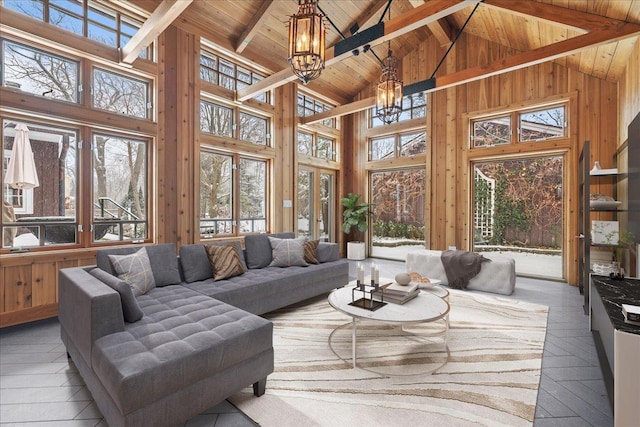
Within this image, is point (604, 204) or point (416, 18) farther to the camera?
point (604, 204)

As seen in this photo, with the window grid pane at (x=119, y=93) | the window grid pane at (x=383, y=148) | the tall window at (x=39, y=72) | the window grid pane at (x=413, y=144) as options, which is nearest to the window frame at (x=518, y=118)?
A: the window grid pane at (x=413, y=144)

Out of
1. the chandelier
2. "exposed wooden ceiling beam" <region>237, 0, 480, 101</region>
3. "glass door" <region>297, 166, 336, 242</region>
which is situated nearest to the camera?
"exposed wooden ceiling beam" <region>237, 0, 480, 101</region>

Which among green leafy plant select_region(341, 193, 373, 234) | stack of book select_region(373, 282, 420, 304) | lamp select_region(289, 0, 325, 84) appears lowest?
stack of book select_region(373, 282, 420, 304)

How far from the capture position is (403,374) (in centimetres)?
224

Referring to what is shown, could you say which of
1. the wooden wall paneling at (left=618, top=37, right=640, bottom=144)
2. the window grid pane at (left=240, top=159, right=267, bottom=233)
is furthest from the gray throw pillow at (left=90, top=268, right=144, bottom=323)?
the wooden wall paneling at (left=618, top=37, right=640, bottom=144)

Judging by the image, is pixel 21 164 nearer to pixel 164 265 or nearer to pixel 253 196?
pixel 164 265

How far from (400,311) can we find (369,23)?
530cm

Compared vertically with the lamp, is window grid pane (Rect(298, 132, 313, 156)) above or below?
above

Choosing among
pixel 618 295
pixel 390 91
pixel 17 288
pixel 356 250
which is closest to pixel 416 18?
pixel 390 91

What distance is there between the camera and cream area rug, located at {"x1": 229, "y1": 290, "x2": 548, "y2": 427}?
5.91 feet

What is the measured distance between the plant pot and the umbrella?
5.53 metres

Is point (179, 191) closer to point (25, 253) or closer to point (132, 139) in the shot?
point (132, 139)

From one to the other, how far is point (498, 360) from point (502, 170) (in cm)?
418

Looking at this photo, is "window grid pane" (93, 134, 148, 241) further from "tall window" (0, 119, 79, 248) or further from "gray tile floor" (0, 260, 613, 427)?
"gray tile floor" (0, 260, 613, 427)
